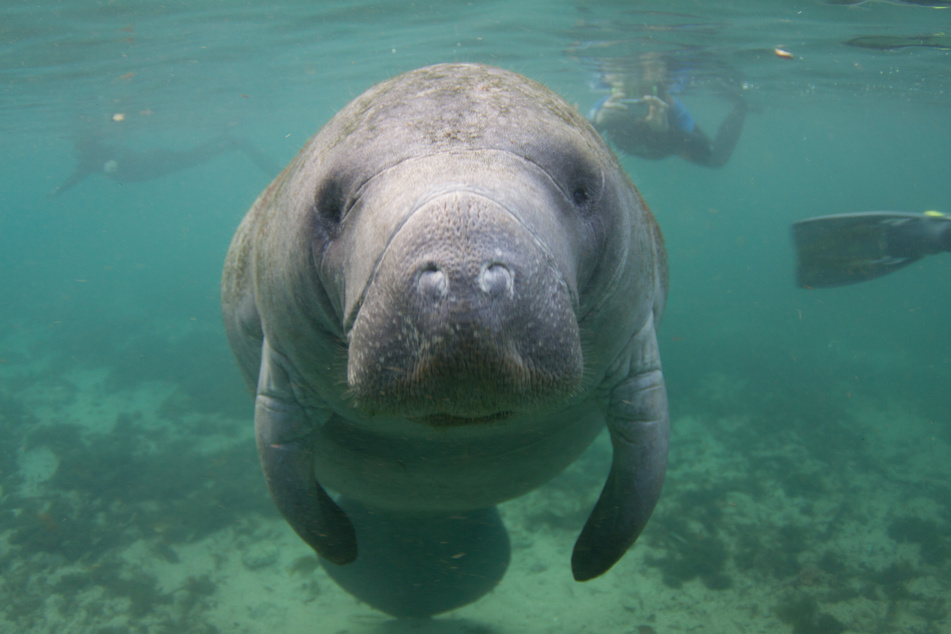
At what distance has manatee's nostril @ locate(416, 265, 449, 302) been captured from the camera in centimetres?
116

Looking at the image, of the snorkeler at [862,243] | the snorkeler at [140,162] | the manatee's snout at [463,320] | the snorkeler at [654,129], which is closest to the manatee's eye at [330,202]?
the manatee's snout at [463,320]

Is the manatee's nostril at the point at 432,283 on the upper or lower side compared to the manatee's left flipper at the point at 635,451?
upper

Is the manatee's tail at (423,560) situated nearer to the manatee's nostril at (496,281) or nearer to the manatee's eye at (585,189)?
the manatee's eye at (585,189)

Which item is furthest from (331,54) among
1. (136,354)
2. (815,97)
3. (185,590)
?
(815,97)

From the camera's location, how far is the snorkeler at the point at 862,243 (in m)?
8.52

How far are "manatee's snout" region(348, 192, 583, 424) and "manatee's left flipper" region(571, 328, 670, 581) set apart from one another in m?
1.11

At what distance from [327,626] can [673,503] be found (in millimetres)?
4237

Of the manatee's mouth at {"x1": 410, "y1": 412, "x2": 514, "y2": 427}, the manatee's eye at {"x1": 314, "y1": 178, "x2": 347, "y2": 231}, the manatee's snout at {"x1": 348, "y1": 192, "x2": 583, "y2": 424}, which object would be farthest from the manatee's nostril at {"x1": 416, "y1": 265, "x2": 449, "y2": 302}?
the manatee's eye at {"x1": 314, "y1": 178, "x2": 347, "y2": 231}

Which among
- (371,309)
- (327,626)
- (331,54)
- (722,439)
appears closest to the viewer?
(371,309)

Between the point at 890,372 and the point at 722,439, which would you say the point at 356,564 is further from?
the point at 890,372

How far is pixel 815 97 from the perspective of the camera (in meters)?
24.6

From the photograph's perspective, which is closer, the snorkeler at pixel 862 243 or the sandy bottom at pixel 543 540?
the sandy bottom at pixel 543 540

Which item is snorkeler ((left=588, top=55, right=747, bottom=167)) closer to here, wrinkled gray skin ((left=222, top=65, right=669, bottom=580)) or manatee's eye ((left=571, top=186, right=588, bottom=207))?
wrinkled gray skin ((left=222, top=65, right=669, bottom=580))

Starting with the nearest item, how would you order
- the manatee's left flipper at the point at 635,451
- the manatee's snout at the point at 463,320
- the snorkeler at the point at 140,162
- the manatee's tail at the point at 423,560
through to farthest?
1. the manatee's snout at the point at 463,320
2. the manatee's left flipper at the point at 635,451
3. the manatee's tail at the point at 423,560
4. the snorkeler at the point at 140,162
